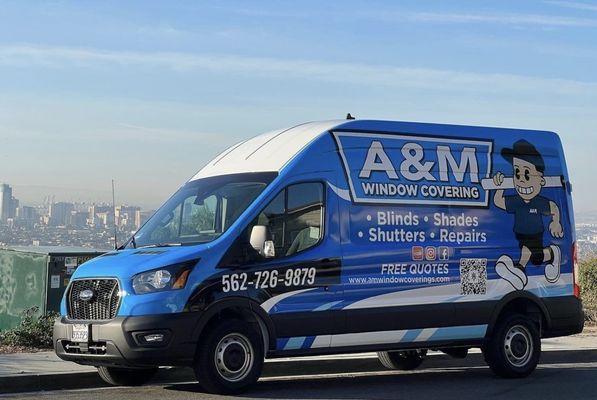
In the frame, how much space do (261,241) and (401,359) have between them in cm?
387

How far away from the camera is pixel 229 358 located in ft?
32.6

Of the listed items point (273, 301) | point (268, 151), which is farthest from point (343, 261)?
point (268, 151)

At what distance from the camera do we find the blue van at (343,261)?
32.0 ft

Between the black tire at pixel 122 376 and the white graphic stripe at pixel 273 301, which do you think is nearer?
the white graphic stripe at pixel 273 301

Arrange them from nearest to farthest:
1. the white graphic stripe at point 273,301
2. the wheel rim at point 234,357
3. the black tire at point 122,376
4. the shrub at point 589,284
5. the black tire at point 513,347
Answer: the wheel rim at point 234,357 → the white graphic stripe at point 273,301 → the black tire at point 122,376 → the black tire at point 513,347 → the shrub at point 589,284

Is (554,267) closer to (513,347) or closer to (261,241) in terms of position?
(513,347)

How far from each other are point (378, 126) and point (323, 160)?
0.95m

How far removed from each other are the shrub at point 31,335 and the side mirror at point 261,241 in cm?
477

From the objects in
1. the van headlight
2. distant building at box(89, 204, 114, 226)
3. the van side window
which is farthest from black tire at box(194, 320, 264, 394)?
distant building at box(89, 204, 114, 226)

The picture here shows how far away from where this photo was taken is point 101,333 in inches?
381

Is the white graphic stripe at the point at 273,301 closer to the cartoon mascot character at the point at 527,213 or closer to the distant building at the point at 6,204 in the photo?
the cartoon mascot character at the point at 527,213

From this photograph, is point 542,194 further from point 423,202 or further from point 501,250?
point 423,202

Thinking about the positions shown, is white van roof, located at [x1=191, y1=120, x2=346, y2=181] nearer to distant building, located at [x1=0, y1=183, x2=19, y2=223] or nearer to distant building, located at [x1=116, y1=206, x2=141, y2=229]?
distant building, located at [x1=116, y1=206, x2=141, y2=229]

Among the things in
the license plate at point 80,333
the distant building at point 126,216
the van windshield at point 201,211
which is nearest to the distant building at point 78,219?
the distant building at point 126,216
